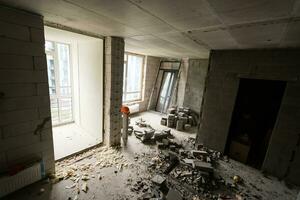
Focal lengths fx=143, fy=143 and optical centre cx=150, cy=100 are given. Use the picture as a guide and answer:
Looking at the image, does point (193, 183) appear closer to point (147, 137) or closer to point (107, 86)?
point (147, 137)

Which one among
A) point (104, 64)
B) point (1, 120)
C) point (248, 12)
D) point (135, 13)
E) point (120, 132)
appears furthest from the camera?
point (120, 132)

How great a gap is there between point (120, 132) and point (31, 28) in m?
2.46

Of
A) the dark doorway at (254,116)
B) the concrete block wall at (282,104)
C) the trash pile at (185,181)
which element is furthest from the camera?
the dark doorway at (254,116)

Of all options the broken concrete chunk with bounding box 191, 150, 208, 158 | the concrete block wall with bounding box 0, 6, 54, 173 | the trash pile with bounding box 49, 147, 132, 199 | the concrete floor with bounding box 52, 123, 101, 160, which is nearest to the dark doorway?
the broken concrete chunk with bounding box 191, 150, 208, 158

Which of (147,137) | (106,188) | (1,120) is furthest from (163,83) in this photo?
(1,120)

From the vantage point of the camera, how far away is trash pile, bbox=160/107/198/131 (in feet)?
15.5

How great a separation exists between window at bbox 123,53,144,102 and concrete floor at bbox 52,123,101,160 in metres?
2.22

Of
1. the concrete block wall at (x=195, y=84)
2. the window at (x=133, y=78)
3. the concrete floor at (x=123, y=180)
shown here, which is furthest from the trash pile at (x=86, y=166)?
the concrete block wall at (x=195, y=84)

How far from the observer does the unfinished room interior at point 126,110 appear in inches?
63.8

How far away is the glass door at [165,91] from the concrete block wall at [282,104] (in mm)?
2722

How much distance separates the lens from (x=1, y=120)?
1745 millimetres

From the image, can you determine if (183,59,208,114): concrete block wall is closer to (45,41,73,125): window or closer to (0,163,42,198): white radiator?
(45,41,73,125): window

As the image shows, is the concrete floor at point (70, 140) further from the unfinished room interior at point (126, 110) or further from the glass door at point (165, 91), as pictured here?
the glass door at point (165, 91)

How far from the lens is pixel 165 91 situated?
249 inches
